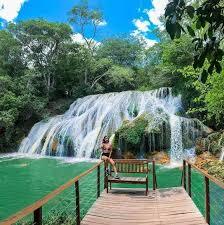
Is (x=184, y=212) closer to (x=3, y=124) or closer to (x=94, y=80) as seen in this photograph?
(x=3, y=124)

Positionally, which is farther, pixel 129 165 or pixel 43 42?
pixel 43 42

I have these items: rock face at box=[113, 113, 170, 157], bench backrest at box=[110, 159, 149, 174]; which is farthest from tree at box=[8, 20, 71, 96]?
bench backrest at box=[110, 159, 149, 174]

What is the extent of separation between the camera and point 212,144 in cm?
1902

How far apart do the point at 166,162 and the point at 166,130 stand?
2.06 metres

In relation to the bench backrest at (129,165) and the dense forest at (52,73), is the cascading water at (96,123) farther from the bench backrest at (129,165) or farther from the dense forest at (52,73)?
the bench backrest at (129,165)

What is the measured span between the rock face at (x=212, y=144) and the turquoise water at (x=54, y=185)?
2.74 m

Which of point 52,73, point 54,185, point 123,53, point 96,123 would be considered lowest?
point 54,185

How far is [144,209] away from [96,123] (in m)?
16.6

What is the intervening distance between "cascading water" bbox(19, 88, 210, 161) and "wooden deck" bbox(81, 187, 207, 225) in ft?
37.4

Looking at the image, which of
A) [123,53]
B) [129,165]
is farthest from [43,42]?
[129,165]

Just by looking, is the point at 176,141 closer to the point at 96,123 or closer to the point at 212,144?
the point at 212,144

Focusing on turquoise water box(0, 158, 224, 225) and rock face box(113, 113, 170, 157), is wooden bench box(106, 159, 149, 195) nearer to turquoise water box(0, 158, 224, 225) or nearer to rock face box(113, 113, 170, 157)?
turquoise water box(0, 158, 224, 225)

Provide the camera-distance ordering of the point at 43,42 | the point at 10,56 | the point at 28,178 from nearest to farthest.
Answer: the point at 28,178, the point at 43,42, the point at 10,56

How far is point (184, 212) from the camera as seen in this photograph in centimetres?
718
